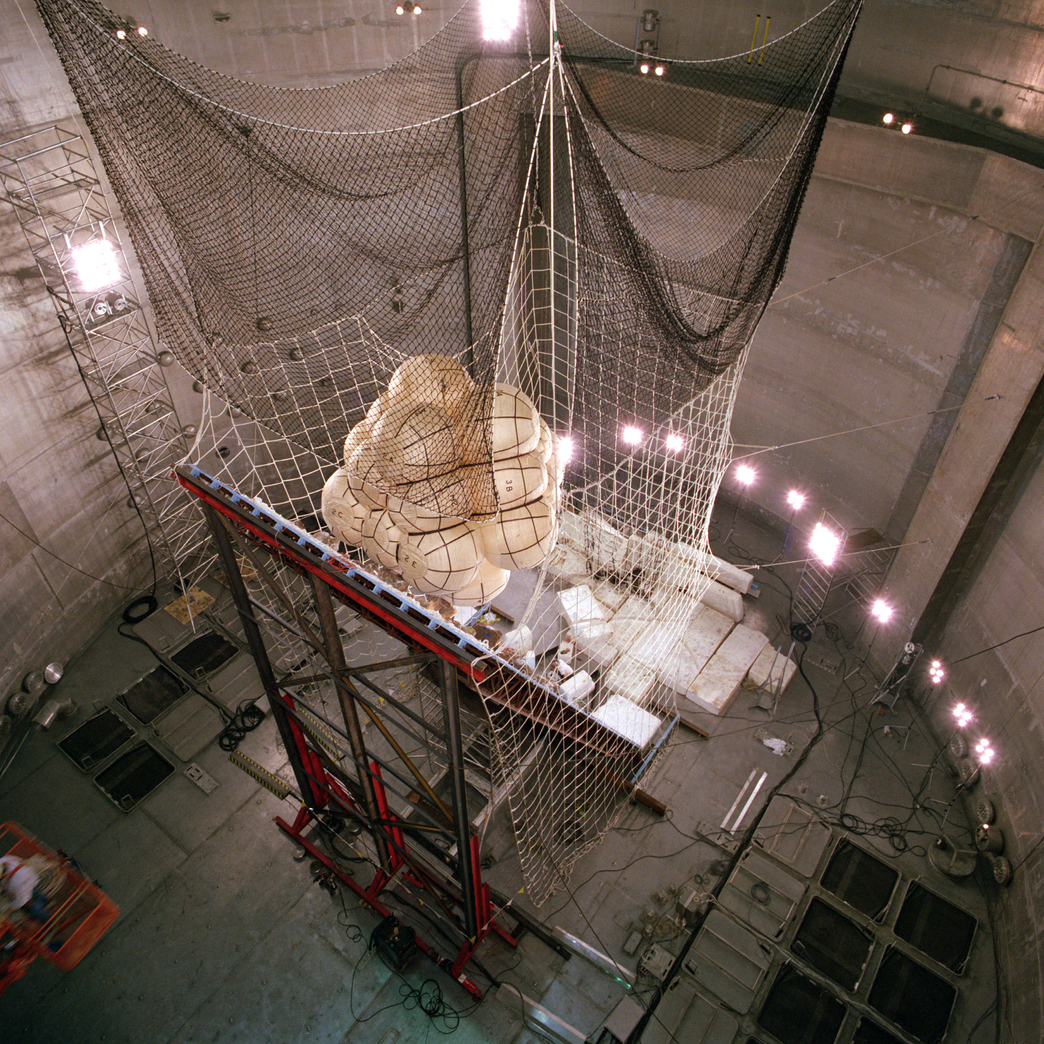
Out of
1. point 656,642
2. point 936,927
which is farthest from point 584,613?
point 936,927

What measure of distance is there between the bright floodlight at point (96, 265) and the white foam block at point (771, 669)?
6.02 meters

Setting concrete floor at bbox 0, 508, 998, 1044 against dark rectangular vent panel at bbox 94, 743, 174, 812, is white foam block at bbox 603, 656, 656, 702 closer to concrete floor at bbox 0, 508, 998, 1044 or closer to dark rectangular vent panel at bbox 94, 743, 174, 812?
concrete floor at bbox 0, 508, 998, 1044

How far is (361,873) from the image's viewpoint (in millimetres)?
5141

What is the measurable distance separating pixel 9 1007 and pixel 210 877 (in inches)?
49.6

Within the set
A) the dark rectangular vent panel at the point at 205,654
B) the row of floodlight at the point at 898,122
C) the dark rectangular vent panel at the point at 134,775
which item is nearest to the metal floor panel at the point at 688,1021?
the dark rectangular vent panel at the point at 134,775

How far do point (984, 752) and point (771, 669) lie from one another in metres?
1.61

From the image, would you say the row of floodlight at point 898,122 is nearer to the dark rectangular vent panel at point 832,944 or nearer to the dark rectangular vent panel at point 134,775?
the dark rectangular vent panel at point 832,944

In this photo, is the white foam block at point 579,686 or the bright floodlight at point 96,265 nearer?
the bright floodlight at point 96,265

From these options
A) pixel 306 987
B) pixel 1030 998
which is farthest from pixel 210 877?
pixel 1030 998

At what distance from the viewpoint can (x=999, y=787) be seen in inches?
209

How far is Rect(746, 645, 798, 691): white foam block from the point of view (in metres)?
6.35

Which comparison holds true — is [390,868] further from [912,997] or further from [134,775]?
Answer: [912,997]

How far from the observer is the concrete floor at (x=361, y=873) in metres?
4.57

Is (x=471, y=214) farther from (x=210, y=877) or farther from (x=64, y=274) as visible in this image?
(x=210, y=877)
